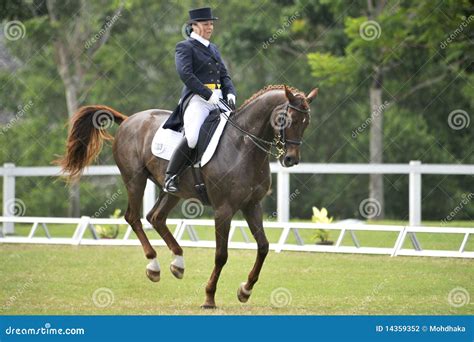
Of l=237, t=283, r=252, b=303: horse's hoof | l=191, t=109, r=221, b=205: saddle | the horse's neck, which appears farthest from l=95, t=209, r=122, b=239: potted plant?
the horse's neck

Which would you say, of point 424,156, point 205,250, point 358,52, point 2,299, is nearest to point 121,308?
point 2,299

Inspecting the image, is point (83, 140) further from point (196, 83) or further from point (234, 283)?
point (196, 83)

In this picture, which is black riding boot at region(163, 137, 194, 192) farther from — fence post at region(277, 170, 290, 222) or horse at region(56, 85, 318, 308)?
fence post at region(277, 170, 290, 222)

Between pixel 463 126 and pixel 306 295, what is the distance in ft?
53.8

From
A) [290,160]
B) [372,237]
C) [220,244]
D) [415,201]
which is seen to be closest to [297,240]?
[372,237]

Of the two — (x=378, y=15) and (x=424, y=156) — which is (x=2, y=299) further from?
(x=424, y=156)

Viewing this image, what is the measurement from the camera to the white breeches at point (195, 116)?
396 inches

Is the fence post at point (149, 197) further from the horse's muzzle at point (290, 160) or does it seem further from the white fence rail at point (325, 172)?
the horse's muzzle at point (290, 160)

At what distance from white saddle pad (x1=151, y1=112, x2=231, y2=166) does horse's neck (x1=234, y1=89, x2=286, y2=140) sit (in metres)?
0.28

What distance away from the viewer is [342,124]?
32281mm

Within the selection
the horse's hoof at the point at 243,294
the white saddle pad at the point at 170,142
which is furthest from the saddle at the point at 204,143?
the horse's hoof at the point at 243,294

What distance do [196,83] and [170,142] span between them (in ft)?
3.13

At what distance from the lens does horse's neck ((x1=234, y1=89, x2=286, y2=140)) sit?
9.55 metres

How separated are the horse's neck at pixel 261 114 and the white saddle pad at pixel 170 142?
0.93 ft
